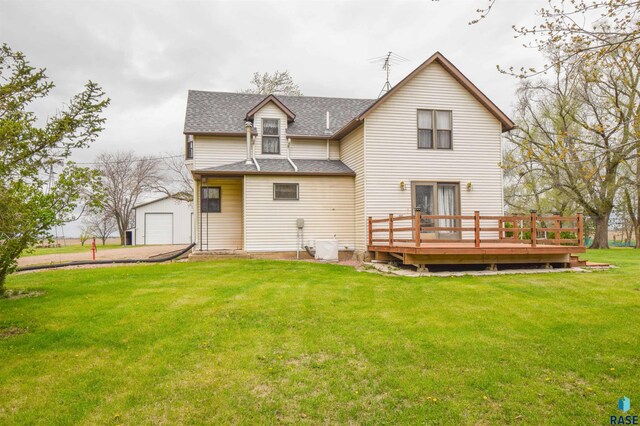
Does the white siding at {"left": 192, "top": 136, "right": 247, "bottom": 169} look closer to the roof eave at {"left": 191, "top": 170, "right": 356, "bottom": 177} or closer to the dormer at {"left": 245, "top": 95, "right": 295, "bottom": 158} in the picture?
the dormer at {"left": 245, "top": 95, "right": 295, "bottom": 158}

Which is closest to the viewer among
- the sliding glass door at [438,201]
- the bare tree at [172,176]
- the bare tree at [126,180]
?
the sliding glass door at [438,201]

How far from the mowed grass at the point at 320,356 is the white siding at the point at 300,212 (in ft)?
21.4

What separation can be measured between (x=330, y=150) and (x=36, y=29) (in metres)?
10.5

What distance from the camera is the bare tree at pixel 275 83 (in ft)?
100

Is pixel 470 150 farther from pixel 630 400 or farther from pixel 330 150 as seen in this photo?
pixel 630 400

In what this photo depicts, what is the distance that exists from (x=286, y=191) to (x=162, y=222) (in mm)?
22505

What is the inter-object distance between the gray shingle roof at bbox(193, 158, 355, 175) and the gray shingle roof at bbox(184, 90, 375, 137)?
133 centimetres

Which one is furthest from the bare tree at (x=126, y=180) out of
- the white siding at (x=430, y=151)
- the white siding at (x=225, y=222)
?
the white siding at (x=430, y=151)

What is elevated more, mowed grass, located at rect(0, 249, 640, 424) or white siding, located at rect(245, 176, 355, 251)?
white siding, located at rect(245, 176, 355, 251)

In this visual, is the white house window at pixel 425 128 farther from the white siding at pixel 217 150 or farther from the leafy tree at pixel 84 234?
the leafy tree at pixel 84 234

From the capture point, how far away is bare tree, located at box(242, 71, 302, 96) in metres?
30.5

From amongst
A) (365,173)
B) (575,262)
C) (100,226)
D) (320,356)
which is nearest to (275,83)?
(365,173)

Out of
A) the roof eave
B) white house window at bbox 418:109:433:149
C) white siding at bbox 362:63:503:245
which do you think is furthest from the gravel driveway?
white house window at bbox 418:109:433:149

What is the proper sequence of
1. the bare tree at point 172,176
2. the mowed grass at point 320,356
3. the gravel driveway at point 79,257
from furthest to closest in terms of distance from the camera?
the bare tree at point 172,176
the gravel driveway at point 79,257
the mowed grass at point 320,356
